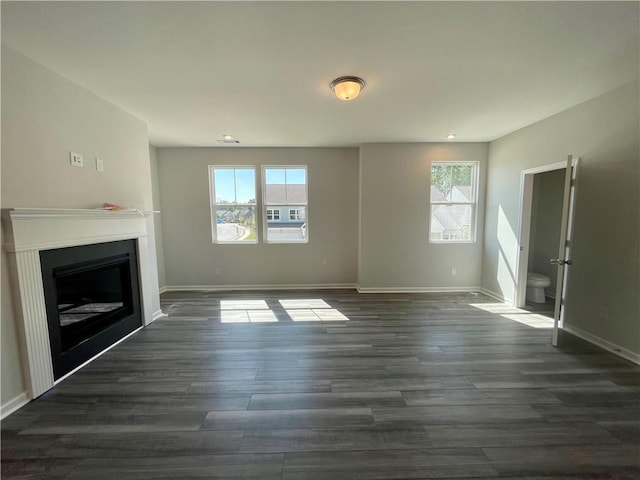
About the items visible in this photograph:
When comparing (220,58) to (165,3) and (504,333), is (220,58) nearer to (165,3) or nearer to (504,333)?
(165,3)

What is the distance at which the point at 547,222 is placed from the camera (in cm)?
422

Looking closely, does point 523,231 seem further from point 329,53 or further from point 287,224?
point 287,224

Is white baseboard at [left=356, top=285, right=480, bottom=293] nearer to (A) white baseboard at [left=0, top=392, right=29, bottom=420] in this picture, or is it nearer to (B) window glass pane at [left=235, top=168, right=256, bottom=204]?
(B) window glass pane at [left=235, top=168, right=256, bottom=204]

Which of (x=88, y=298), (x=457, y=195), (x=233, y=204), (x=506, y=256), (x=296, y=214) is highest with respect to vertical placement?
(x=457, y=195)

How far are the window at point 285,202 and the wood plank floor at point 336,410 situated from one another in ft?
7.00

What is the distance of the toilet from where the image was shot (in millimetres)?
3768

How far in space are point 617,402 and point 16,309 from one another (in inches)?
173

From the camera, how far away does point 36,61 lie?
1909mm

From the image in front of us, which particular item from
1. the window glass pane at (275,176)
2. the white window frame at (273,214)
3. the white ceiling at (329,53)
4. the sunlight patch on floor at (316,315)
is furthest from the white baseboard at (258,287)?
the white ceiling at (329,53)

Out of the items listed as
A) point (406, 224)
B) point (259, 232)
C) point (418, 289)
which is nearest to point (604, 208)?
point (406, 224)

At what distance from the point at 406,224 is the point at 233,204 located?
3.17 m

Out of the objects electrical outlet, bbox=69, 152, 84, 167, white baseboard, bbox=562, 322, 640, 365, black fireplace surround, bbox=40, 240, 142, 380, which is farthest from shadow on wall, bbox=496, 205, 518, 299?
electrical outlet, bbox=69, 152, 84, 167

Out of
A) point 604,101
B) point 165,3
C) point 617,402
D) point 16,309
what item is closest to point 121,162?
point 16,309

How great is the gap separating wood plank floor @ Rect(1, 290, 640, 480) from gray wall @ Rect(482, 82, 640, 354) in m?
0.36
